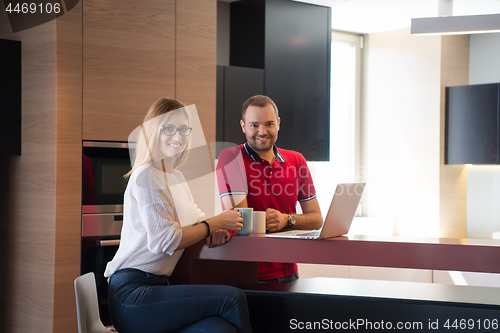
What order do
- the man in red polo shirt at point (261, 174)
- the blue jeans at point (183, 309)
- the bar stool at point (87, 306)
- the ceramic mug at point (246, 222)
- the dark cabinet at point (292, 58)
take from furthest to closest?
the dark cabinet at point (292, 58) < the man in red polo shirt at point (261, 174) < the ceramic mug at point (246, 222) < the bar stool at point (87, 306) < the blue jeans at point (183, 309)

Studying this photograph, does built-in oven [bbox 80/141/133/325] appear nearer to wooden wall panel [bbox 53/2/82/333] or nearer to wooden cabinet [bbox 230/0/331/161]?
wooden wall panel [bbox 53/2/82/333]

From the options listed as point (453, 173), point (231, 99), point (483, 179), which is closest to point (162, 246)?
point (231, 99)

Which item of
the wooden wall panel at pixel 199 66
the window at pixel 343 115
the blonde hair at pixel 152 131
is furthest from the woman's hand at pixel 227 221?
the window at pixel 343 115

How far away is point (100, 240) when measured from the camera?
296 centimetres

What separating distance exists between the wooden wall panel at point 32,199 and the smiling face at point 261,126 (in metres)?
1.09

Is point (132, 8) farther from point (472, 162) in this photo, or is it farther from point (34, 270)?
point (472, 162)

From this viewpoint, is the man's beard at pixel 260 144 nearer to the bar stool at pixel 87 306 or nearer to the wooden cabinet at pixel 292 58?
the bar stool at pixel 87 306

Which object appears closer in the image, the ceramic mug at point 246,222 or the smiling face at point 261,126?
the ceramic mug at point 246,222

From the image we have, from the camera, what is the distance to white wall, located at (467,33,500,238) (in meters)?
4.77

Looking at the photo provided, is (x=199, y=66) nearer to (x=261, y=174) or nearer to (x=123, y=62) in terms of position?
(x=123, y=62)

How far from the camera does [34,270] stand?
2938 millimetres

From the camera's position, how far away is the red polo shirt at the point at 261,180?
7.80ft

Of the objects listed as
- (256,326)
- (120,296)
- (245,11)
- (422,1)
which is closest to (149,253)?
(120,296)

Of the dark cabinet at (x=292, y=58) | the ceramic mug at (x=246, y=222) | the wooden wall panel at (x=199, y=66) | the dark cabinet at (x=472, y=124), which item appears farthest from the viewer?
the dark cabinet at (x=472, y=124)
